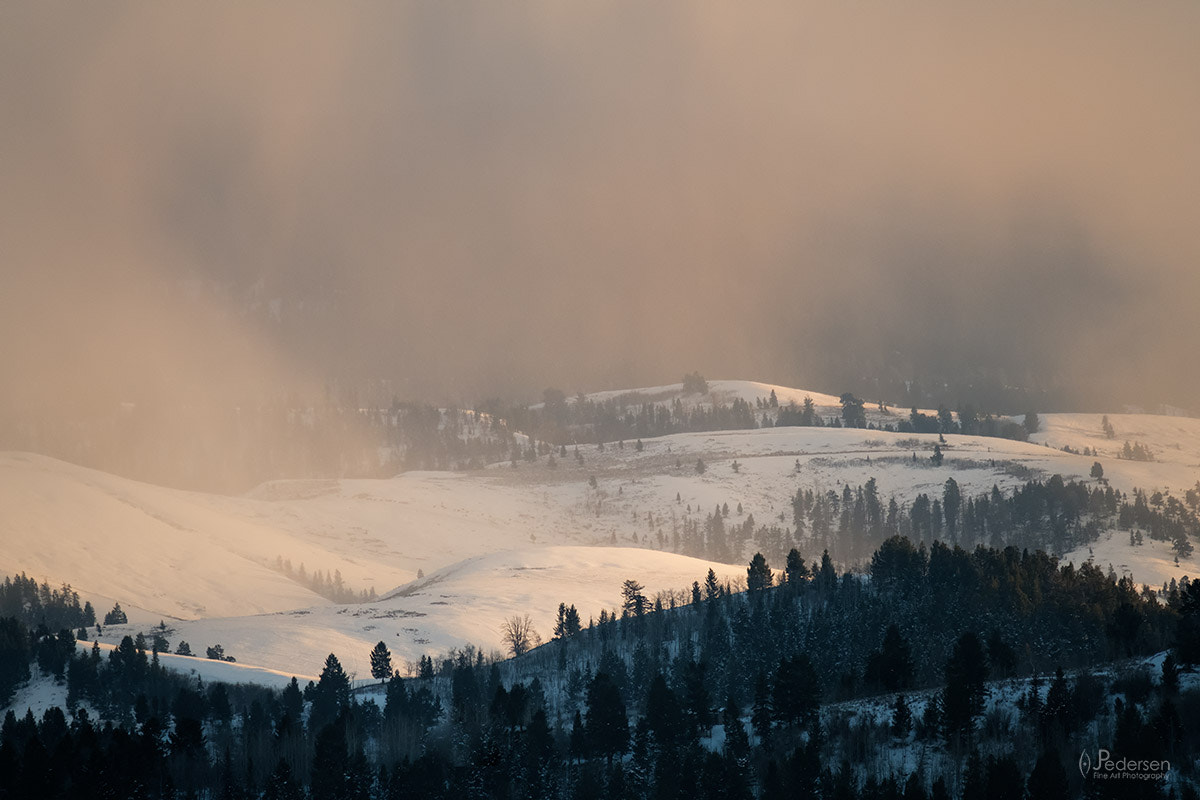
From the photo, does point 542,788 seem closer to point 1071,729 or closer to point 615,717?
point 615,717

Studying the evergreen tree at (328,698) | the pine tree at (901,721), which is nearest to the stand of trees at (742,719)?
the pine tree at (901,721)

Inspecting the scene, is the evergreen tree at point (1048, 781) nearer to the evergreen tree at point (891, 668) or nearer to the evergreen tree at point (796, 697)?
the evergreen tree at point (796, 697)

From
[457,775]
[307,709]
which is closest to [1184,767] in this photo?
[457,775]

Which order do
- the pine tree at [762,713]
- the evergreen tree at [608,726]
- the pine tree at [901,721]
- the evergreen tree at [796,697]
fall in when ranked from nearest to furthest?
the pine tree at [901,721] < the evergreen tree at [796,697] < the pine tree at [762,713] < the evergreen tree at [608,726]

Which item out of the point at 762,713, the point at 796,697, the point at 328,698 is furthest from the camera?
the point at 328,698

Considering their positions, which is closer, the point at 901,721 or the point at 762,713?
the point at 901,721

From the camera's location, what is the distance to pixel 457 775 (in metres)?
140

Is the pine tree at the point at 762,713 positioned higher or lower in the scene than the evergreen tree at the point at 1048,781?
higher

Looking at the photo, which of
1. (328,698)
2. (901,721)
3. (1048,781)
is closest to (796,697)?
(901,721)

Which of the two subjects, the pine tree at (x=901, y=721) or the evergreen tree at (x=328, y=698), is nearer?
the pine tree at (x=901, y=721)

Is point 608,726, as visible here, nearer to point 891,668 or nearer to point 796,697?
point 796,697

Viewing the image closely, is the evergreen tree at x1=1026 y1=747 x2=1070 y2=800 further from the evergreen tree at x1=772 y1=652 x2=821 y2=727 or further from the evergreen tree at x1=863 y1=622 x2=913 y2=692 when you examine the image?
the evergreen tree at x1=863 y1=622 x2=913 y2=692

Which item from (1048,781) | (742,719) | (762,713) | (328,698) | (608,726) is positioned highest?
(762,713)

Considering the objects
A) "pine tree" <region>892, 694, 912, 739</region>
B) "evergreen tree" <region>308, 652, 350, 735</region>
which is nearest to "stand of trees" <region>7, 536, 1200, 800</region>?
"pine tree" <region>892, 694, 912, 739</region>
